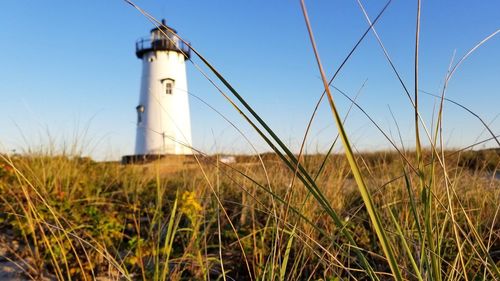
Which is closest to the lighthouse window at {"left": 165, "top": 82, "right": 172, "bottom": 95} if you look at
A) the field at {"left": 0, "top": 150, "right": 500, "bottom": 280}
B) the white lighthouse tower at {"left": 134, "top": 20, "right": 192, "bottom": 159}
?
the white lighthouse tower at {"left": 134, "top": 20, "right": 192, "bottom": 159}

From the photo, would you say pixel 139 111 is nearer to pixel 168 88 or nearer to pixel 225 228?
pixel 168 88

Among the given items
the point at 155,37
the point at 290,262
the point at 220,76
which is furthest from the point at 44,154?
the point at 155,37

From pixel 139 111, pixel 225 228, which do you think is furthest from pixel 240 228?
pixel 139 111

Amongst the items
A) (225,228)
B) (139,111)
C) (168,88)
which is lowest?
(225,228)

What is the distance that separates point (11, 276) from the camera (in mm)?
1763

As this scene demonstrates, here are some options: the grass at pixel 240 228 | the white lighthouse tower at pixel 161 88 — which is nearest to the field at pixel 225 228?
the grass at pixel 240 228

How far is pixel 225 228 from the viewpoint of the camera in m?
2.35

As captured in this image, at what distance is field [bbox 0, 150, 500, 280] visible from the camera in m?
1.23

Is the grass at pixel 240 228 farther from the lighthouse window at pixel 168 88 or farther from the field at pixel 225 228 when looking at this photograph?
the lighthouse window at pixel 168 88

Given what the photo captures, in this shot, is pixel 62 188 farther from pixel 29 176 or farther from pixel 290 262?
pixel 290 262

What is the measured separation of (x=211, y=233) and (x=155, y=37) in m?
18.3

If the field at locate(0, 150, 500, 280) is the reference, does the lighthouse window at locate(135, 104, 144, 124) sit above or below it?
above

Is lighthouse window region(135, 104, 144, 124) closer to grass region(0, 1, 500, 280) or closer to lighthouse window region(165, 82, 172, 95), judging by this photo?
lighthouse window region(165, 82, 172, 95)

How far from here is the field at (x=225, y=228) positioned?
1.23m
